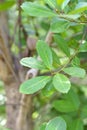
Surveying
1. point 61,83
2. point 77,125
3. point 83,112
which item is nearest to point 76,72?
point 61,83

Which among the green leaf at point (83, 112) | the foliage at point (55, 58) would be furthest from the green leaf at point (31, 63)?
the green leaf at point (83, 112)

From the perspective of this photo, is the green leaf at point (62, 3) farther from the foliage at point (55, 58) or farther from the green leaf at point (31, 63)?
the green leaf at point (31, 63)

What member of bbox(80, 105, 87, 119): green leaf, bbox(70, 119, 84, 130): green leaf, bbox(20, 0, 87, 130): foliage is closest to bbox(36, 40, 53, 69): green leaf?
bbox(20, 0, 87, 130): foliage

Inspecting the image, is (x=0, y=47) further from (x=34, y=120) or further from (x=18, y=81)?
(x=34, y=120)

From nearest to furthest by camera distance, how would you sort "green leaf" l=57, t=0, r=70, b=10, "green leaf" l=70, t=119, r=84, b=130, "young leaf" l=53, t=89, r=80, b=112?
1. "green leaf" l=57, t=0, r=70, b=10
2. "green leaf" l=70, t=119, r=84, b=130
3. "young leaf" l=53, t=89, r=80, b=112

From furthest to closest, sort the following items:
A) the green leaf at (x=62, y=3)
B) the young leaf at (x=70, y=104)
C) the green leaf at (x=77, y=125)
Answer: the young leaf at (x=70, y=104) → the green leaf at (x=77, y=125) → the green leaf at (x=62, y=3)

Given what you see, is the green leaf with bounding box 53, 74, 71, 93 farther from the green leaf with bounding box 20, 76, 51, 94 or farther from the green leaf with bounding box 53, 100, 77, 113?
the green leaf with bounding box 53, 100, 77, 113

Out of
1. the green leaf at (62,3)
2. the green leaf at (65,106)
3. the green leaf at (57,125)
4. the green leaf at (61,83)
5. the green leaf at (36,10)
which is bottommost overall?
the green leaf at (65,106)

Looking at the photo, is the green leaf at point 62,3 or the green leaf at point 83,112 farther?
the green leaf at point 83,112
